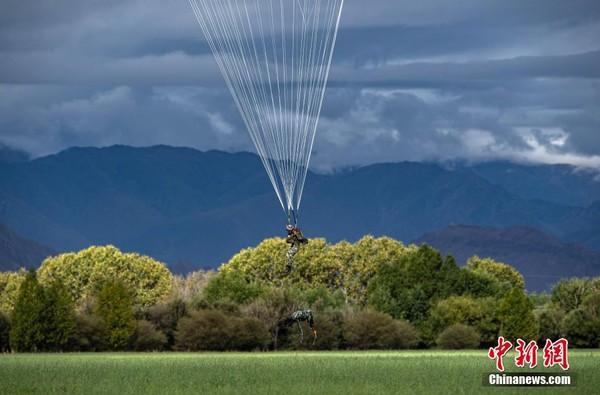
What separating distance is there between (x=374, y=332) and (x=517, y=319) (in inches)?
589

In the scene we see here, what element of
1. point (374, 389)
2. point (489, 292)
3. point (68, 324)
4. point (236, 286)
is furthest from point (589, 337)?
point (374, 389)

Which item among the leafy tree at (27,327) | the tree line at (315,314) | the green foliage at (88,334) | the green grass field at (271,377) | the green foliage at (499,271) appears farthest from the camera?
the green foliage at (499,271)

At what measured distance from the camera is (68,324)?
123 metres

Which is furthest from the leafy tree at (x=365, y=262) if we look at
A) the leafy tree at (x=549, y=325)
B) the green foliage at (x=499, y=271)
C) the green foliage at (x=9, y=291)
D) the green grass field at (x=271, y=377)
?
the green grass field at (x=271, y=377)

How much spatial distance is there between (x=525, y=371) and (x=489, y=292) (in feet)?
244

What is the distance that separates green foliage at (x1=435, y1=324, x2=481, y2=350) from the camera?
130000 millimetres

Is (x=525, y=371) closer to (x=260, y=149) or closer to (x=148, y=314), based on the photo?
(x=260, y=149)

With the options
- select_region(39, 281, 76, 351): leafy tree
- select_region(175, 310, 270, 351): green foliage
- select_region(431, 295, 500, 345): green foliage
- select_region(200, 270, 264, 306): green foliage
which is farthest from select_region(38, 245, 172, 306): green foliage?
select_region(431, 295, 500, 345): green foliage

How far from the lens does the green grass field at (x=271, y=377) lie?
62719 millimetres

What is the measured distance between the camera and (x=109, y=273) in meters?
163

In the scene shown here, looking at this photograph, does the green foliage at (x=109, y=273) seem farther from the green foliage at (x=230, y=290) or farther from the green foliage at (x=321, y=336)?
the green foliage at (x=321, y=336)

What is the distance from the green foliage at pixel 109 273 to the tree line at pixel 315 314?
52.2 inches

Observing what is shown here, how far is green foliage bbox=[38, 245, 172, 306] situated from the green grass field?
237ft

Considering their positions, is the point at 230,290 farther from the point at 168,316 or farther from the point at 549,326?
the point at 549,326
